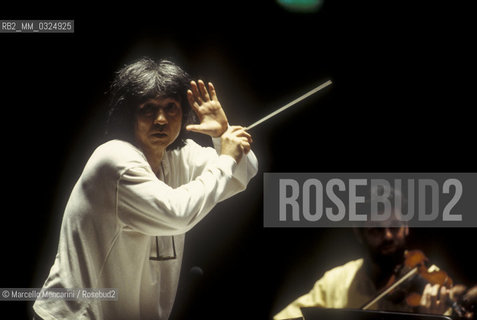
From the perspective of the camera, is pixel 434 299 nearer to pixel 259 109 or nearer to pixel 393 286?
pixel 393 286

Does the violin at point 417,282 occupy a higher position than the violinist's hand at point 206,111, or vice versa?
the violinist's hand at point 206,111

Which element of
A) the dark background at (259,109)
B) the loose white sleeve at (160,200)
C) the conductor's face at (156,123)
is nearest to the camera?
the loose white sleeve at (160,200)

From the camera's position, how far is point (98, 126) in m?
3.45

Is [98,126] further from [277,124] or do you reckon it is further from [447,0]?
[447,0]

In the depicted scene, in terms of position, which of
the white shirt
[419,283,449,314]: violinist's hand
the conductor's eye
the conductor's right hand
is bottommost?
[419,283,449,314]: violinist's hand

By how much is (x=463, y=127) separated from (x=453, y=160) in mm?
172

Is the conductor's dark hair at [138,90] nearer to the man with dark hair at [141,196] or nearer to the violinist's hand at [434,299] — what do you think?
the man with dark hair at [141,196]

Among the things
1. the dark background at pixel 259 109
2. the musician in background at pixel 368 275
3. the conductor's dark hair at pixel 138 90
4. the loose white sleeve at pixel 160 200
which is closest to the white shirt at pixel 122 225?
the loose white sleeve at pixel 160 200

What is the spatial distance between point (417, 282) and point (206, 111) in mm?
1206

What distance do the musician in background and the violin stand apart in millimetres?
33

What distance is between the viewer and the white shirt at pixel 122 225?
3039mm

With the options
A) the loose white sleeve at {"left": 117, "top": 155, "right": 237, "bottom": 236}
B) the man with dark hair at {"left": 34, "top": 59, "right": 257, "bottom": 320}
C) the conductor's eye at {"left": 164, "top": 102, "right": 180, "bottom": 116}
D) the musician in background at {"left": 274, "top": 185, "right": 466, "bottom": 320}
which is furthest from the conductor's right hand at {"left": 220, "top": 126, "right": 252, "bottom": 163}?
the musician in background at {"left": 274, "top": 185, "right": 466, "bottom": 320}

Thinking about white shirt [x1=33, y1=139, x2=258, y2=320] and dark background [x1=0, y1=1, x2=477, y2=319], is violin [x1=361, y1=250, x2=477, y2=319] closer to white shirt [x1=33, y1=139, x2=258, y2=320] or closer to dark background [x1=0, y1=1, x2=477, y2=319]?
dark background [x1=0, y1=1, x2=477, y2=319]

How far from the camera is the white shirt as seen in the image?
3.04 m
